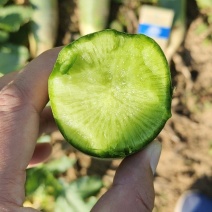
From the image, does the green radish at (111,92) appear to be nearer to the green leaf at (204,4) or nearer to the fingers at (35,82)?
the fingers at (35,82)

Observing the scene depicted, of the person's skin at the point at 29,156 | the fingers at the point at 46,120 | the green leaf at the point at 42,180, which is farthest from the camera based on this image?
the green leaf at the point at 42,180

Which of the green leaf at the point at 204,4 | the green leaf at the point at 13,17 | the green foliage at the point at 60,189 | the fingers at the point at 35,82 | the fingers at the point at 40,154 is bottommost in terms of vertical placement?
the green foliage at the point at 60,189

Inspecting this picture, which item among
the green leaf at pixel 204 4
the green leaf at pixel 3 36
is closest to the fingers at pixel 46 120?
the green leaf at pixel 3 36

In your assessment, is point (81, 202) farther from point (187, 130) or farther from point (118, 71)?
point (118, 71)

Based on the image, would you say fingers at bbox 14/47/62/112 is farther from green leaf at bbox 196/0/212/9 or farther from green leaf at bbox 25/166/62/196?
green leaf at bbox 196/0/212/9

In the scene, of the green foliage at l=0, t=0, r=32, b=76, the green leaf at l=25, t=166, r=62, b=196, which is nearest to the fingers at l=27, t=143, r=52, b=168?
the green leaf at l=25, t=166, r=62, b=196

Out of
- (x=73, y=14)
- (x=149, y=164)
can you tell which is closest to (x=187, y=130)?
(x=73, y=14)

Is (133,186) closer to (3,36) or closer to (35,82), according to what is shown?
(35,82)
